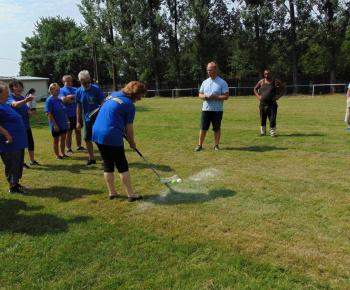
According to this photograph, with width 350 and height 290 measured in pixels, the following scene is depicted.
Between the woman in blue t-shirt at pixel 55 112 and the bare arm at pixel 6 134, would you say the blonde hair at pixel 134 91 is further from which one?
the woman in blue t-shirt at pixel 55 112

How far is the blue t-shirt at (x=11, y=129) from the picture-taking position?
13.4 feet

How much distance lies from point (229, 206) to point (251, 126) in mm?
6558

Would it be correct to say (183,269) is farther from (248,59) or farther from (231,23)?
(231,23)

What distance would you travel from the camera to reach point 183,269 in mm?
2418

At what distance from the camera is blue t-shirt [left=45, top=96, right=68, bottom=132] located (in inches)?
233

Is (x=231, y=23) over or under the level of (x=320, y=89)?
over

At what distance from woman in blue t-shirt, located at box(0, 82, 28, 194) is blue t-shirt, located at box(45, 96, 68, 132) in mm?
1746

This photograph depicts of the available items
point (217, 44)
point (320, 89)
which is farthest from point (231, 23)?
point (320, 89)

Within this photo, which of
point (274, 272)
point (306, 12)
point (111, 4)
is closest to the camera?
point (274, 272)

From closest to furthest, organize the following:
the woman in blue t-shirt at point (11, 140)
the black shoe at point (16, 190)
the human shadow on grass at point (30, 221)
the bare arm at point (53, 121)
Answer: the human shadow on grass at point (30, 221)
the woman in blue t-shirt at point (11, 140)
the black shoe at point (16, 190)
the bare arm at point (53, 121)

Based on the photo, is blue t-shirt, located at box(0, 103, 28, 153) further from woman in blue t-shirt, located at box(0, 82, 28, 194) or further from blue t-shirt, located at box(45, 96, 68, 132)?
blue t-shirt, located at box(45, 96, 68, 132)

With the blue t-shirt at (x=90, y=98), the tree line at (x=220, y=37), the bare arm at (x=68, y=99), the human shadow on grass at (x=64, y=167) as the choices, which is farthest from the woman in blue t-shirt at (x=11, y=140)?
the tree line at (x=220, y=37)

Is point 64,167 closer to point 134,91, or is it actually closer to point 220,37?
point 134,91

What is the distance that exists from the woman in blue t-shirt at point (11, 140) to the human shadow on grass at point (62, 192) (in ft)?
1.28
